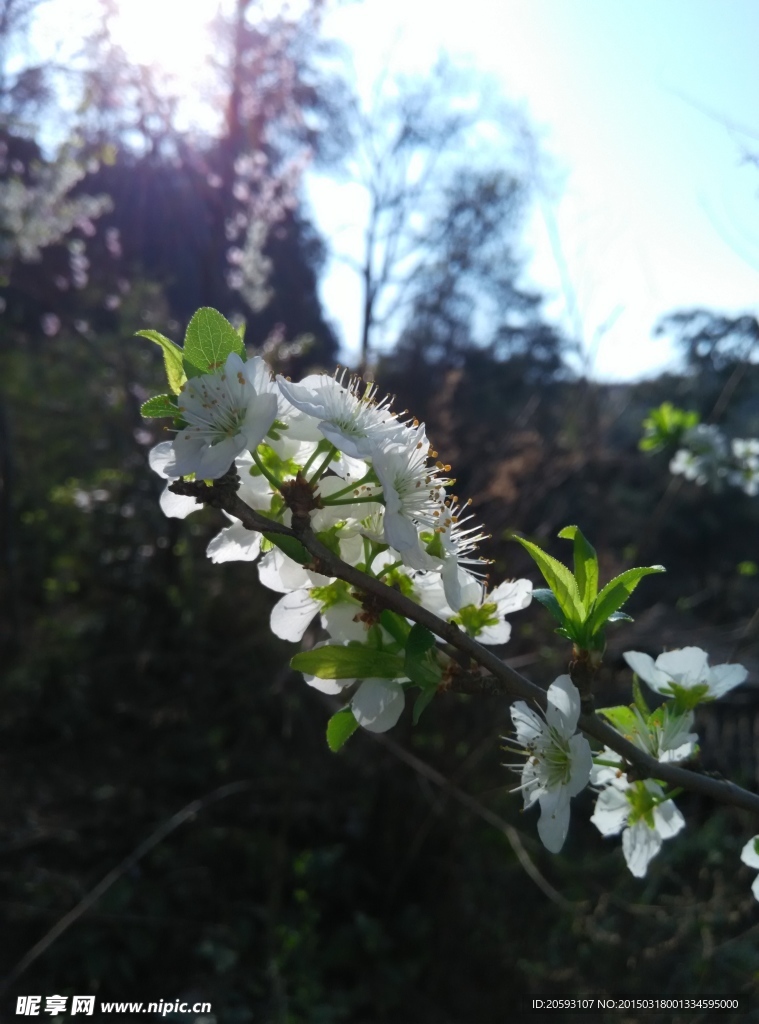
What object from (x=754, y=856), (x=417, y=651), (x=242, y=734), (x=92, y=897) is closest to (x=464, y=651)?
(x=417, y=651)

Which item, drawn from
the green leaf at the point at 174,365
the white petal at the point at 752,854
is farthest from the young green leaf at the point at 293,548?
the white petal at the point at 752,854

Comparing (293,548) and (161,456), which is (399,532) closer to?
(293,548)

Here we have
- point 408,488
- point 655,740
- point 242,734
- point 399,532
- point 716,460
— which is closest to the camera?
point 399,532

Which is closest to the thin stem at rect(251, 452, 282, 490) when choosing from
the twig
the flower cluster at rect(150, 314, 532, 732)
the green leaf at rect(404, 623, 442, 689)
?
the flower cluster at rect(150, 314, 532, 732)

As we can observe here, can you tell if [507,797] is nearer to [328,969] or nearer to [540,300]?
[328,969]

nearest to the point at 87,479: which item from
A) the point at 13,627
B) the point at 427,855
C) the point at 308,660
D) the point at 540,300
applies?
the point at 13,627

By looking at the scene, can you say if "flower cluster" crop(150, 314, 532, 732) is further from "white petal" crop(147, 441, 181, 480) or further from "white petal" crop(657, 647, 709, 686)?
"white petal" crop(657, 647, 709, 686)
